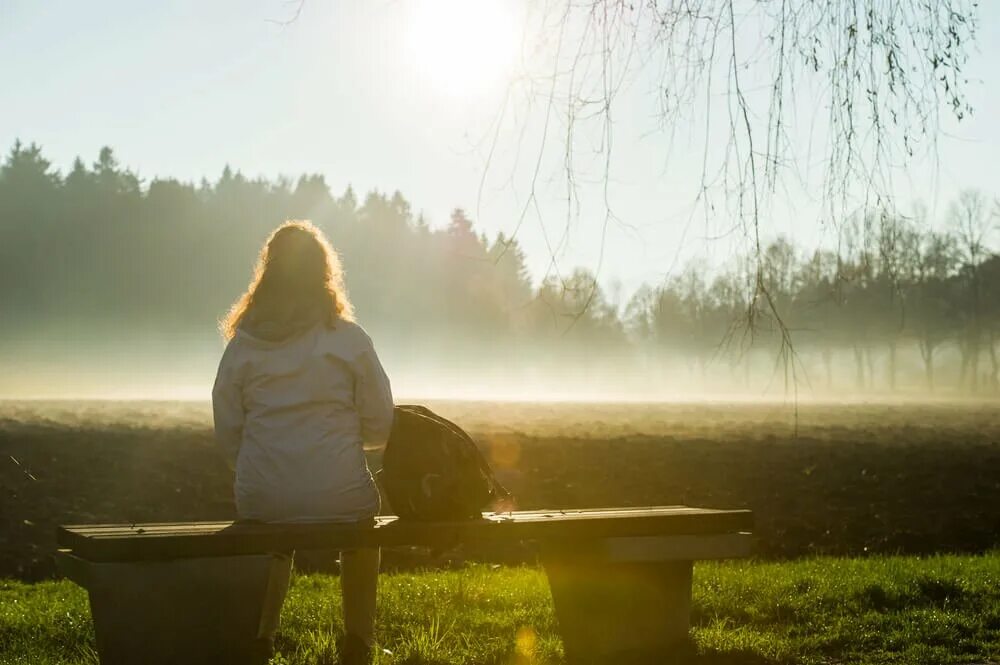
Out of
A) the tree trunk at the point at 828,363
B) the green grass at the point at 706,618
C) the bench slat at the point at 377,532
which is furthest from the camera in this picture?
the tree trunk at the point at 828,363

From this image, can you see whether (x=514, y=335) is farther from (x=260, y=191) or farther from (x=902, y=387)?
(x=902, y=387)

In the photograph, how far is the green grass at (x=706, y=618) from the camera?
6152 millimetres

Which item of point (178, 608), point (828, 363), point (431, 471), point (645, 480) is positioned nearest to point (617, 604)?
point (431, 471)

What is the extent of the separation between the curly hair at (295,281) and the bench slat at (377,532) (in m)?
0.93

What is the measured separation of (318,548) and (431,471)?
0.72m

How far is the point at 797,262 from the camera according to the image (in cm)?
602

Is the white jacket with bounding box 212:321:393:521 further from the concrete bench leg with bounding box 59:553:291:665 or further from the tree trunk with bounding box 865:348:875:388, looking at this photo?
the tree trunk with bounding box 865:348:875:388

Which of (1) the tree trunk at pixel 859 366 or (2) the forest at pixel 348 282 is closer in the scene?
(2) the forest at pixel 348 282

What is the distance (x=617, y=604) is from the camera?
18.4 ft

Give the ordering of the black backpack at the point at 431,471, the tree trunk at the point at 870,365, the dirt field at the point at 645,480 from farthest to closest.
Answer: the tree trunk at the point at 870,365 → the dirt field at the point at 645,480 → the black backpack at the point at 431,471

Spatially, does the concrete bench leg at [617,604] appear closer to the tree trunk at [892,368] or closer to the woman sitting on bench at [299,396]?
the woman sitting on bench at [299,396]

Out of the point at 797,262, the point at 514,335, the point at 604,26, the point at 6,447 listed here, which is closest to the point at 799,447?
the point at 6,447

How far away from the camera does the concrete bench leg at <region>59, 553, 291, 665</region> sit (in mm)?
4586

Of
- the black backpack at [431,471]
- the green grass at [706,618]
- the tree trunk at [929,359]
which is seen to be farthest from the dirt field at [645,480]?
the tree trunk at [929,359]
